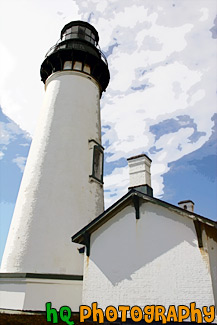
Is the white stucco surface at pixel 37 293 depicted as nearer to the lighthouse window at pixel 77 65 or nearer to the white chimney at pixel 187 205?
the white chimney at pixel 187 205

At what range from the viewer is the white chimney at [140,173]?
9984mm

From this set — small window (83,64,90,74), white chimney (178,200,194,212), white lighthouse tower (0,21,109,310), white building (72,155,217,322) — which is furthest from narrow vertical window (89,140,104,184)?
small window (83,64,90,74)

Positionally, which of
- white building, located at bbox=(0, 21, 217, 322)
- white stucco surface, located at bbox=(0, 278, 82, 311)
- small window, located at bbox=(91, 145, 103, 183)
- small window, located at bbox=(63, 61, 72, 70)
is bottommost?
white stucco surface, located at bbox=(0, 278, 82, 311)

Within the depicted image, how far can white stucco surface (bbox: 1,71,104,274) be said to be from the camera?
10.9m

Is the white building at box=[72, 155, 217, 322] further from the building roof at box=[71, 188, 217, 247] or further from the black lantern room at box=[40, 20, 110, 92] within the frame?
the black lantern room at box=[40, 20, 110, 92]

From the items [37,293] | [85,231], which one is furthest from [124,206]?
[37,293]

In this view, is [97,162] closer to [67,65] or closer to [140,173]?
[140,173]

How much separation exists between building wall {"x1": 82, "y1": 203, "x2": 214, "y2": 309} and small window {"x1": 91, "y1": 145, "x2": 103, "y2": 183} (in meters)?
4.67

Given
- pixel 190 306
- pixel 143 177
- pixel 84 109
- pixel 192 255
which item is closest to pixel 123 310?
pixel 190 306

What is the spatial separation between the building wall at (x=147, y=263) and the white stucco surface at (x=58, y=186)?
2.23 metres

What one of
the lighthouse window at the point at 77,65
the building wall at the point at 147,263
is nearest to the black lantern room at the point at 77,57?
the lighthouse window at the point at 77,65

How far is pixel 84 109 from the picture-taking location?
49.9ft

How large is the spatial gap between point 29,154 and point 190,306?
10646 mm

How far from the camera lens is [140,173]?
10.3 meters
